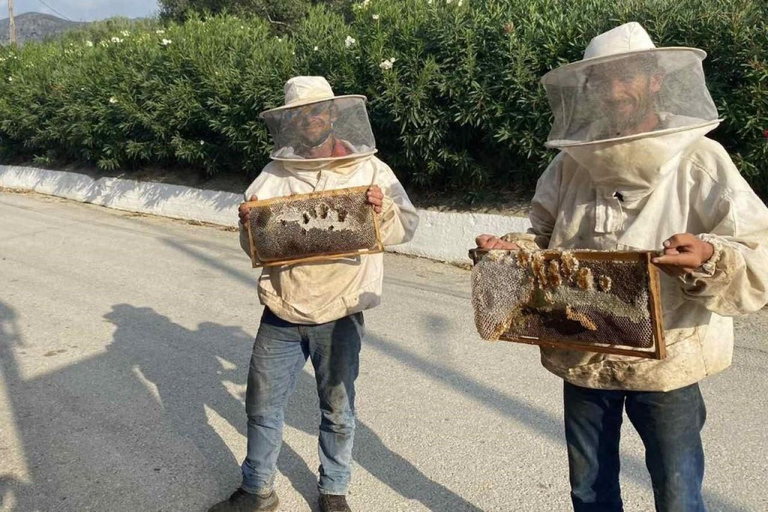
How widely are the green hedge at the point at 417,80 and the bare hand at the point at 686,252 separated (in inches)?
198

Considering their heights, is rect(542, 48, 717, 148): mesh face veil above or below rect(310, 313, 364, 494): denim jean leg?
above

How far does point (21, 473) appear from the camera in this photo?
12.5 feet

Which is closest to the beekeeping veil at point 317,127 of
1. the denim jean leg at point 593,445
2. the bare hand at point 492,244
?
the bare hand at point 492,244

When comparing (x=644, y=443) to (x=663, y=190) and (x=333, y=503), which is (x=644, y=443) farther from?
(x=333, y=503)

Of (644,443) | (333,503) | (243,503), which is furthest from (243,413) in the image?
(644,443)

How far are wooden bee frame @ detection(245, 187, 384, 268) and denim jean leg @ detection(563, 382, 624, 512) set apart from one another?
3.77ft

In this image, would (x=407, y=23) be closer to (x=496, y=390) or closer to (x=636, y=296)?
(x=496, y=390)

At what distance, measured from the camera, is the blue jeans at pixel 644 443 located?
2.31m

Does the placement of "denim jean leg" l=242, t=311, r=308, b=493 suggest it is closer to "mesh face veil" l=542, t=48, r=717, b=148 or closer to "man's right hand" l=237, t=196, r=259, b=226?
"man's right hand" l=237, t=196, r=259, b=226

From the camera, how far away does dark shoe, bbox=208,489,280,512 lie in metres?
3.36

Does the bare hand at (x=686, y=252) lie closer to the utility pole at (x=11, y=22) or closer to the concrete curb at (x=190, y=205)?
the concrete curb at (x=190, y=205)

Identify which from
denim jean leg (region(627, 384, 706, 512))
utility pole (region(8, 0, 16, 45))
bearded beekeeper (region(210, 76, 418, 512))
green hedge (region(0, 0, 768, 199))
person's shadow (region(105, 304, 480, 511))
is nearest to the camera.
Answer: denim jean leg (region(627, 384, 706, 512))

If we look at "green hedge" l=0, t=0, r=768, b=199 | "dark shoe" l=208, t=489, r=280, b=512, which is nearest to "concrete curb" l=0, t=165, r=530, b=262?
"green hedge" l=0, t=0, r=768, b=199

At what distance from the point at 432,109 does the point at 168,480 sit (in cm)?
593
